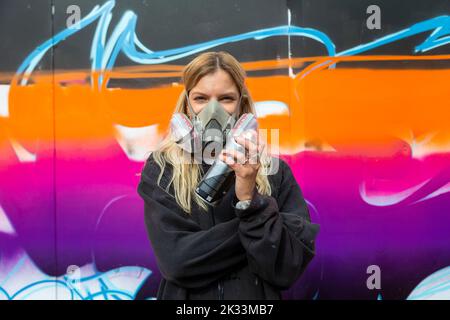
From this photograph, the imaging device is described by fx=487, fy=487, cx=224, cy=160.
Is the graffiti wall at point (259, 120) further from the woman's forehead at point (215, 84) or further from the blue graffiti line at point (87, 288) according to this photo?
the woman's forehead at point (215, 84)

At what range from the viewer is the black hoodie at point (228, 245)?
1.70 meters

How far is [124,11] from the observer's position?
10.9ft

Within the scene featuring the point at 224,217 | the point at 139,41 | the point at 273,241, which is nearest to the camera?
the point at 273,241

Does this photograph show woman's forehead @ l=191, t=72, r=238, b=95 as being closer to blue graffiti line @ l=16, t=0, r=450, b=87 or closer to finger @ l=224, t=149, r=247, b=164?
finger @ l=224, t=149, r=247, b=164

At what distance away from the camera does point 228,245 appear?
5.73 ft

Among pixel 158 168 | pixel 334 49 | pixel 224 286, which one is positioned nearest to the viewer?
pixel 224 286

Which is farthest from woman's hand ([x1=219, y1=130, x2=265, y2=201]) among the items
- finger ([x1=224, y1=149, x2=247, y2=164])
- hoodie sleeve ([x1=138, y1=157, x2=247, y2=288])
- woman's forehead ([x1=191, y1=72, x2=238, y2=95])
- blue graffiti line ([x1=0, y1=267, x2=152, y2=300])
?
blue graffiti line ([x1=0, y1=267, x2=152, y2=300])

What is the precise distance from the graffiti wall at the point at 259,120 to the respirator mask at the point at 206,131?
4.69ft

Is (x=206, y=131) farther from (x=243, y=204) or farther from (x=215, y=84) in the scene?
(x=243, y=204)

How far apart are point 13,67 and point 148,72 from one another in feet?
3.09

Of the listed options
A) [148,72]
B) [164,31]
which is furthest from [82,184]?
[164,31]

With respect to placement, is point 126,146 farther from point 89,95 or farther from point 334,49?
point 334,49

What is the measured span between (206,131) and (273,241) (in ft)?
1.70

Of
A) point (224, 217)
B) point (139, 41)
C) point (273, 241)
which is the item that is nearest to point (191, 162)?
point (224, 217)
